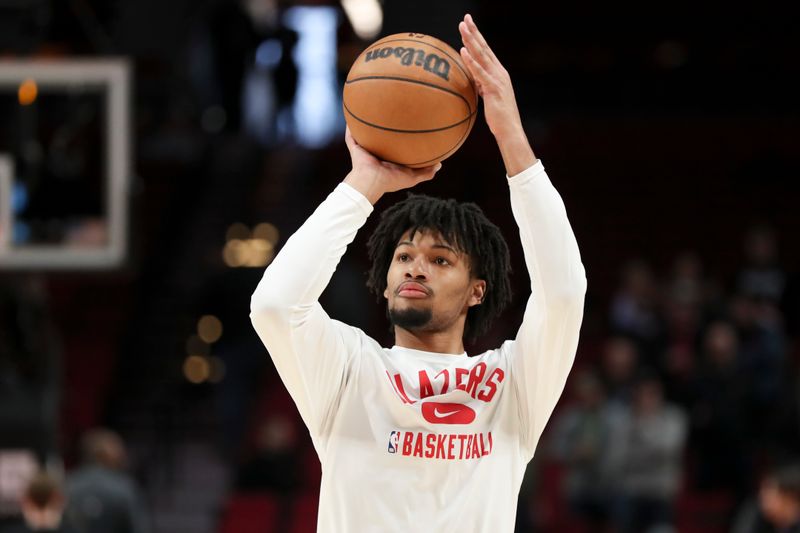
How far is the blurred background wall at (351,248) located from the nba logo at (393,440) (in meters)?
5.30

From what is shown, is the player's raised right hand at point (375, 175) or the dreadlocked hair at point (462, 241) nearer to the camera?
the player's raised right hand at point (375, 175)

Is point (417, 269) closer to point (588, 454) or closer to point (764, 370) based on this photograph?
point (588, 454)

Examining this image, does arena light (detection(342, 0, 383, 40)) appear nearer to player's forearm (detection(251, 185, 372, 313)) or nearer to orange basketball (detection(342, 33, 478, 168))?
orange basketball (detection(342, 33, 478, 168))

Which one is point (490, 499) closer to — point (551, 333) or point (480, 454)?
point (480, 454)

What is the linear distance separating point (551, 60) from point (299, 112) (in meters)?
3.26

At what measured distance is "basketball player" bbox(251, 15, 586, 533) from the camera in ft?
10.5

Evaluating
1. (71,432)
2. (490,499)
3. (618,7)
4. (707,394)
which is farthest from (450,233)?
(618,7)

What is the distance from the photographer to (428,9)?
1672 cm

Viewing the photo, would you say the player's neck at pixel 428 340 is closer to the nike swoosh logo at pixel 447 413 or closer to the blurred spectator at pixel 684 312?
the nike swoosh logo at pixel 447 413

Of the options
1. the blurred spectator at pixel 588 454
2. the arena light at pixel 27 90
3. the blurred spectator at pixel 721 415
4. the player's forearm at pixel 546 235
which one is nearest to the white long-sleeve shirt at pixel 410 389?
the player's forearm at pixel 546 235

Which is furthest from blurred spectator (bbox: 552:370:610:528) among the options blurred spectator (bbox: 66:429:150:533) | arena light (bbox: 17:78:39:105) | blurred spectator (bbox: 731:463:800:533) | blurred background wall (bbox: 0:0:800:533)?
arena light (bbox: 17:78:39:105)

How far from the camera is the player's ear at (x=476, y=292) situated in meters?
3.51

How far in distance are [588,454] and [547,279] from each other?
22.4ft

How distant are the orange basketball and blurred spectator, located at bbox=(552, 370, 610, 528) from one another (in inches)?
267
